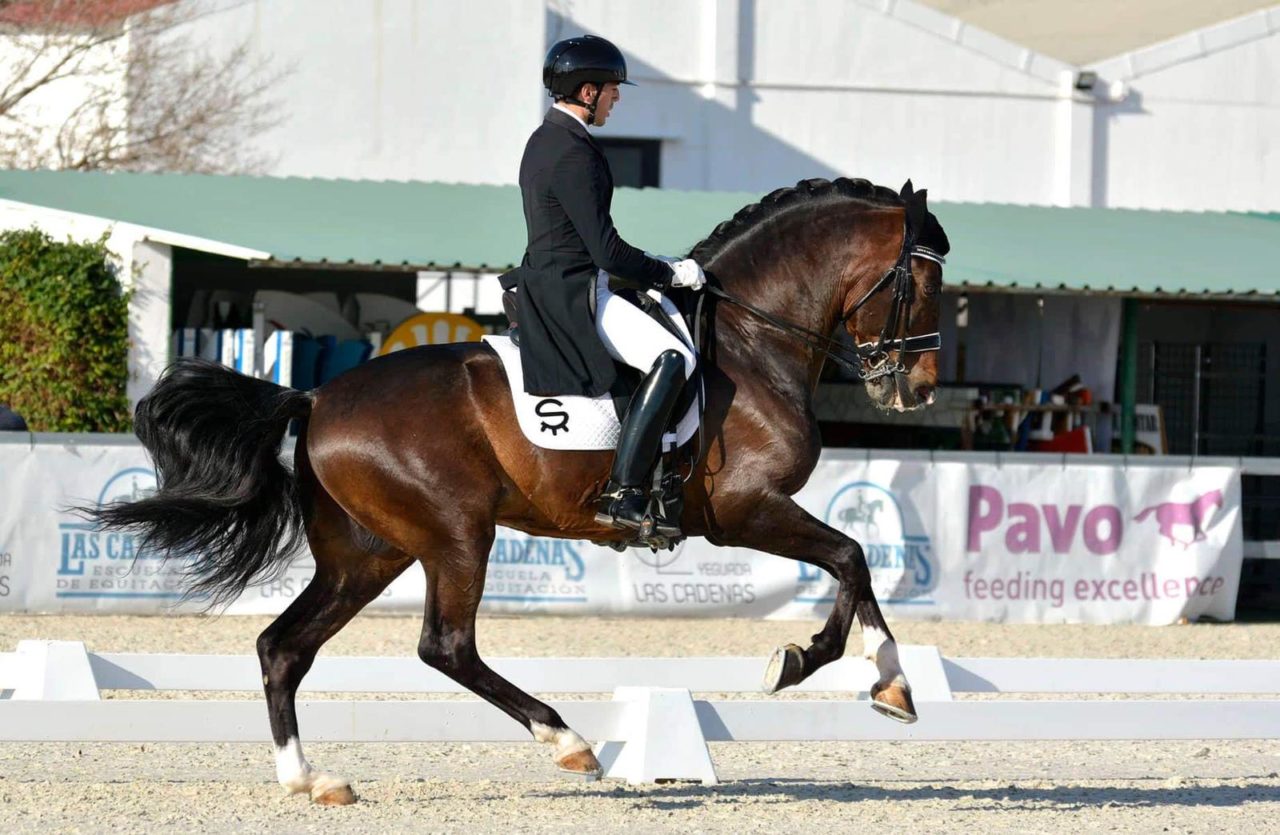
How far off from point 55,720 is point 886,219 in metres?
3.48

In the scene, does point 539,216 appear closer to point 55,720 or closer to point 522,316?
point 522,316

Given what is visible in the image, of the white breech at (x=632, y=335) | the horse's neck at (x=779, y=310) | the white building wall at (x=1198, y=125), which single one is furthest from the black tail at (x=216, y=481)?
the white building wall at (x=1198, y=125)

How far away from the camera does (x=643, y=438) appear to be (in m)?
5.88

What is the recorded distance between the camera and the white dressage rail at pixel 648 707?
6.11 meters

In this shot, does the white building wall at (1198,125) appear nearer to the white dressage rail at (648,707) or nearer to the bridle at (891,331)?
the white dressage rail at (648,707)

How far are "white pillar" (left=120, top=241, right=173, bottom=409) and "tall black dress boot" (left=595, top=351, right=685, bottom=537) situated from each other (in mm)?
9516

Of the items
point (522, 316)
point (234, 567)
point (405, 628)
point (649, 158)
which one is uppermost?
point (649, 158)

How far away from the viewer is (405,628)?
11.8 meters

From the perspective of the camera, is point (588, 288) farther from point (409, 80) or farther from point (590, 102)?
point (409, 80)

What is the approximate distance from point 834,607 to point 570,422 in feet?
3.68

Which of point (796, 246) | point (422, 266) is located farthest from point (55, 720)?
point (422, 266)

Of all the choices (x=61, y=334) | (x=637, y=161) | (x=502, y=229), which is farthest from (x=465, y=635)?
(x=637, y=161)

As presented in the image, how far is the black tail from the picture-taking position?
20.4 ft

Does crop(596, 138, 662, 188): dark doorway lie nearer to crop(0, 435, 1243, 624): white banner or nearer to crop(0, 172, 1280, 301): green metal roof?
crop(0, 172, 1280, 301): green metal roof
